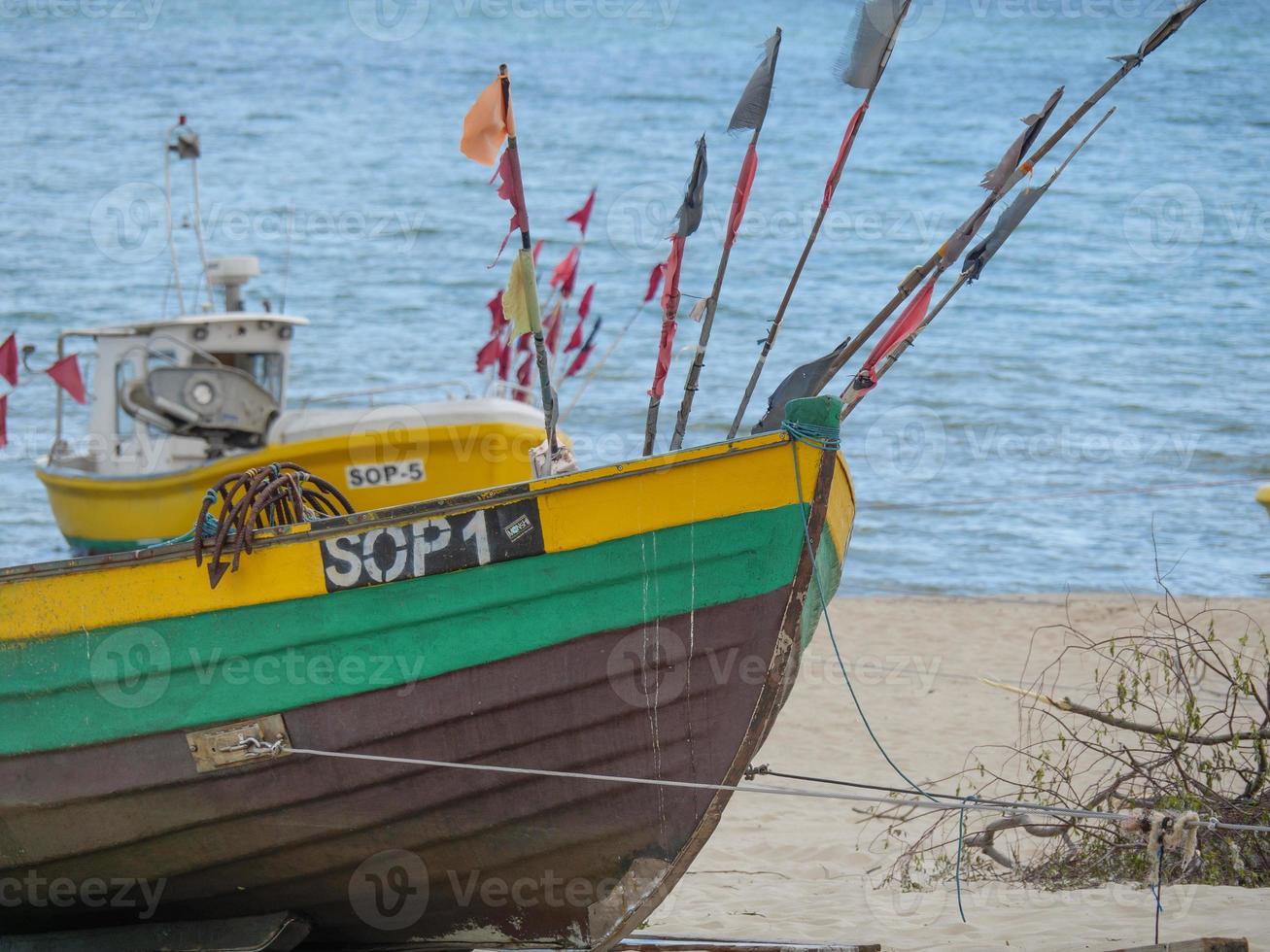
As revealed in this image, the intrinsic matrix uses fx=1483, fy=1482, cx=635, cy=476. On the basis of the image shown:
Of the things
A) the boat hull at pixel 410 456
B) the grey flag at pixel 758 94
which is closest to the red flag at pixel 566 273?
the boat hull at pixel 410 456

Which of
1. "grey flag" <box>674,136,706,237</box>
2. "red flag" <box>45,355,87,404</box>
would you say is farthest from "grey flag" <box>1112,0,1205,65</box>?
"red flag" <box>45,355,87,404</box>

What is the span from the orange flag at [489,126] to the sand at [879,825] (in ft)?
9.89

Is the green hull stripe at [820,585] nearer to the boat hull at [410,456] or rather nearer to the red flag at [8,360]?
the boat hull at [410,456]

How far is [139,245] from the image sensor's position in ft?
92.9

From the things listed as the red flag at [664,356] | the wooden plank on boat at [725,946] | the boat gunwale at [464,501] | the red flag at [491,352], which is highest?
the red flag at [491,352]

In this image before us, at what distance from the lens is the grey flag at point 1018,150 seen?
14.7 feet

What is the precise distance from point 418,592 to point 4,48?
48.0 metres

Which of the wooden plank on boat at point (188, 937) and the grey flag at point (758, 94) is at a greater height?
the grey flag at point (758, 94)

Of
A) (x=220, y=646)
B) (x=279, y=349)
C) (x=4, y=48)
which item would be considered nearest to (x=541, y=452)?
(x=220, y=646)

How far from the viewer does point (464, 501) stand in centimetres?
461

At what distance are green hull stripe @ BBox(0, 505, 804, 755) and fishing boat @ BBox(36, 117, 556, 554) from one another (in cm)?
481

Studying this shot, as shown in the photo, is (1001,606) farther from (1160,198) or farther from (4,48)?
(4,48)

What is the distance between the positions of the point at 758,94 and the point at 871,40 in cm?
45

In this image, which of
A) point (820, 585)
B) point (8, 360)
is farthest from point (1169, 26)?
point (8, 360)
